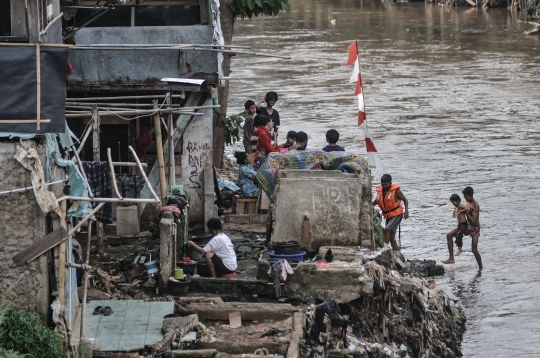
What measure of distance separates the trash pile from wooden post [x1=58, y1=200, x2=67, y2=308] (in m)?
2.40

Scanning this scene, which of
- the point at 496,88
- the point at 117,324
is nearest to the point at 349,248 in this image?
the point at 117,324

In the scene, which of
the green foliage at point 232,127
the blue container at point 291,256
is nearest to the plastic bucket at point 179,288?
the blue container at point 291,256

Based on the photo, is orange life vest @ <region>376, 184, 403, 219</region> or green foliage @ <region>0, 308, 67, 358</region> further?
orange life vest @ <region>376, 184, 403, 219</region>

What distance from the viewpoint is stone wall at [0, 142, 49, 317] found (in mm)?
9352

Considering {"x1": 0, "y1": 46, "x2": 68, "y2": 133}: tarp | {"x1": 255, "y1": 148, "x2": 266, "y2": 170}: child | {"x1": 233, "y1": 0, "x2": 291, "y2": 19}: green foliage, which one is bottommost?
{"x1": 255, "y1": 148, "x2": 266, "y2": 170}: child

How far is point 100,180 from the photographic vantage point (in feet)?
36.3

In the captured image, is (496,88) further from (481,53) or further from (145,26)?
(145,26)

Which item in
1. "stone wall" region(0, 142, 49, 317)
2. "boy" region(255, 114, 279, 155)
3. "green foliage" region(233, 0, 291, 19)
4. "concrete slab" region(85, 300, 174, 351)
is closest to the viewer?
"stone wall" region(0, 142, 49, 317)

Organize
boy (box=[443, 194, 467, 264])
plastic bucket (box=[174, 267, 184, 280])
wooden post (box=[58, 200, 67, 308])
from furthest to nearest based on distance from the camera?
boy (box=[443, 194, 467, 264]) < plastic bucket (box=[174, 267, 184, 280]) < wooden post (box=[58, 200, 67, 308])

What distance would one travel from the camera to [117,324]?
1070 centimetres

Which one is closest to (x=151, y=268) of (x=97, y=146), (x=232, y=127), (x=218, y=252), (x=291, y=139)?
(x=218, y=252)

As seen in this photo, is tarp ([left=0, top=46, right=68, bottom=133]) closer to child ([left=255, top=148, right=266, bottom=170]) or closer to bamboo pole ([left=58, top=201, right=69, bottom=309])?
bamboo pole ([left=58, top=201, right=69, bottom=309])

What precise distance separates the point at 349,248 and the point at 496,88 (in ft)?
63.9

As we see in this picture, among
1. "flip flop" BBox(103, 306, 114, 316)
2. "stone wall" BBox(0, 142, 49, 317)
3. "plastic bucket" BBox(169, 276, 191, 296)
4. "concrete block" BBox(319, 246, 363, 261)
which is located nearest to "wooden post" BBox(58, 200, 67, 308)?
"stone wall" BBox(0, 142, 49, 317)
